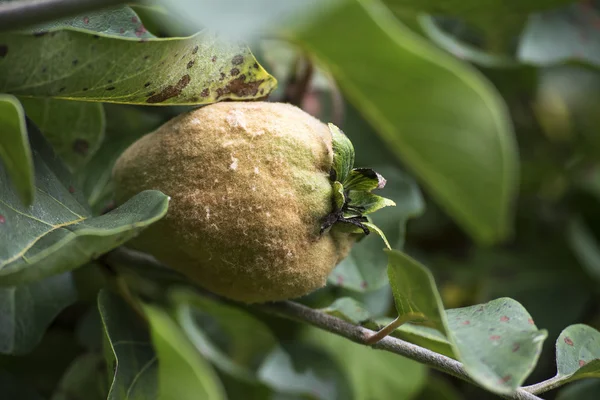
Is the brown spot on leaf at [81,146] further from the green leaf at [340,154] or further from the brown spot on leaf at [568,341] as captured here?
the brown spot on leaf at [568,341]

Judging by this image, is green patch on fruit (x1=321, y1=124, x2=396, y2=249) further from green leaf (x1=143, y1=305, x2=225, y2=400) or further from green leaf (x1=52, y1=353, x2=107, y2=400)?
green leaf (x1=52, y1=353, x2=107, y2=400)

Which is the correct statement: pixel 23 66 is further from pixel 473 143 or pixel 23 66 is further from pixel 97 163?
pixel 473 143

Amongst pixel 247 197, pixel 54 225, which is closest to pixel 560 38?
pixel 247 197

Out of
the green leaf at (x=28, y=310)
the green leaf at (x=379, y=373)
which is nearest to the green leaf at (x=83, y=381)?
the green leaf at (x=28, y=310)

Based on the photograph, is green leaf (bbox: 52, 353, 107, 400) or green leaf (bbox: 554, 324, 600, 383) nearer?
green leaf (bbox: 554, 324, 600, 383)

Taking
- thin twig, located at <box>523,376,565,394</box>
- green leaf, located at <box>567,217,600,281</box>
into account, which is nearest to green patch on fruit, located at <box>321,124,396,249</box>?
thin twig, located at <box>523,376,565,394</box>

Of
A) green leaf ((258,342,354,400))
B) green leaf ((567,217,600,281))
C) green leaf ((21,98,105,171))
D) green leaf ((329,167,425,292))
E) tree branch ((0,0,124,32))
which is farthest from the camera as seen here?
green leaf ((567,217,600,281))

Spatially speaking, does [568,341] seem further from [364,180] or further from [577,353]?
[364,180]
